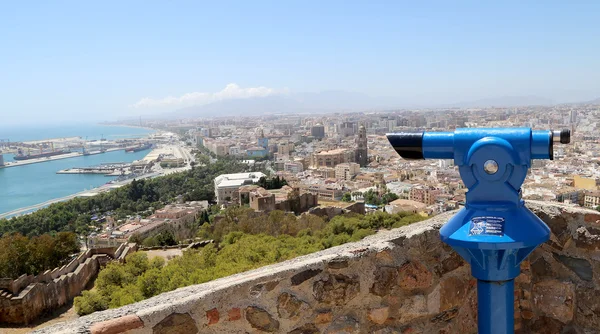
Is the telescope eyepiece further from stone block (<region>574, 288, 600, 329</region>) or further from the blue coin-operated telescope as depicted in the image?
stone block (<region>574, 288, 600, 329</region>)

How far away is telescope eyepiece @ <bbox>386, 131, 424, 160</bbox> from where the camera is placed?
134 cm

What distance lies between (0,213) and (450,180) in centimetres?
3839

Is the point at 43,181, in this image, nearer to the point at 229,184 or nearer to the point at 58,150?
the point at 229,184

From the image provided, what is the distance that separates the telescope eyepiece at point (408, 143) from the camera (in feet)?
4.40

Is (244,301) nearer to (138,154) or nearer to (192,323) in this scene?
(192,323)

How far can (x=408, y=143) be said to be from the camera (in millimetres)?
1355

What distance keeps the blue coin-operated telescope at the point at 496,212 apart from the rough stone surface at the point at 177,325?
2.36 ft

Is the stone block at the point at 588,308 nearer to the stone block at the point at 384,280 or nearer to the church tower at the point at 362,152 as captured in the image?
the stone block at the point at 384,280

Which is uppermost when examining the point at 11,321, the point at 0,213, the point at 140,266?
the point at 140,266

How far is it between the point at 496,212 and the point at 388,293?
524mm

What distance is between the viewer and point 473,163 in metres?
1.20

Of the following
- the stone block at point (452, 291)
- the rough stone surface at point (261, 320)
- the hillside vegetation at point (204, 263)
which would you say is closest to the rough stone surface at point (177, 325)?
the rough stone surface at point (261, 320)

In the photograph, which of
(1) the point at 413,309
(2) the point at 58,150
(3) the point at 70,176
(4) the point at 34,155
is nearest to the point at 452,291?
(1) the point at 413,309

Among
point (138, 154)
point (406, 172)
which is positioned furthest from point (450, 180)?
point (138, 154)
